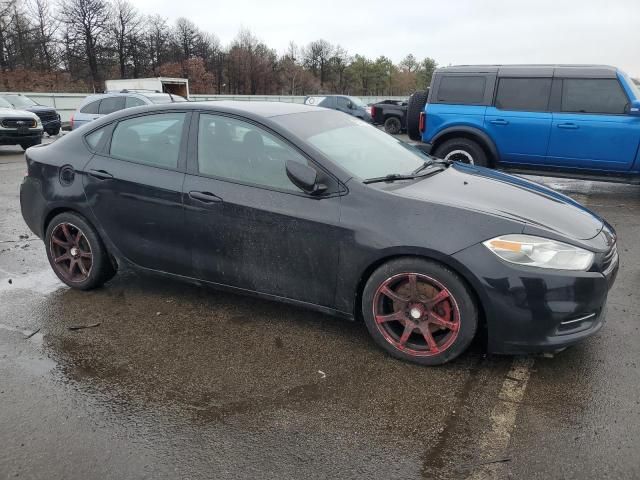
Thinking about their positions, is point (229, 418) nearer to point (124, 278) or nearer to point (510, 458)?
point (510, 458)

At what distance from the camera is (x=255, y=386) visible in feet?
9.59

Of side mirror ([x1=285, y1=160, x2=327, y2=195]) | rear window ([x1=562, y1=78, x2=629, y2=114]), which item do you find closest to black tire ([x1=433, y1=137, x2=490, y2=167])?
rear window ([x1=562, y1=78, x2=629, y2=114])

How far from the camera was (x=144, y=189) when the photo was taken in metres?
3.71

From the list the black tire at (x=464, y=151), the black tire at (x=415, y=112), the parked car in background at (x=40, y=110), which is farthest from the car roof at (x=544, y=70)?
the parked car in background at (x=40, y=110)

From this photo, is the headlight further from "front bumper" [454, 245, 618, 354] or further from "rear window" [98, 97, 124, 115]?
"rear window" [98, 97, 124, 115]

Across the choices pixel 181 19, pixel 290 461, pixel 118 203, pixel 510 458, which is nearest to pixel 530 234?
pixel 510 458

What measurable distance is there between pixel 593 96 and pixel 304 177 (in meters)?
6.42

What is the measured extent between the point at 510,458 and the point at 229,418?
54.4 inches

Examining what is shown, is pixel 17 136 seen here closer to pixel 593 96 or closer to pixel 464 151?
pixel 464 151

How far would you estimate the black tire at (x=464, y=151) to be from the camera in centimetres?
834

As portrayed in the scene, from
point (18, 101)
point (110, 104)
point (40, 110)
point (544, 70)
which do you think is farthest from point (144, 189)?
point (18, 101)

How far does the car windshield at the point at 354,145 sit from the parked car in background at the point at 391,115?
693 inches

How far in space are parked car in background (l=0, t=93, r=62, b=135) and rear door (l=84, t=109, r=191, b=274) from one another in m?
15.8

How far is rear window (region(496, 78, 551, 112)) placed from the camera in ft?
26.1
